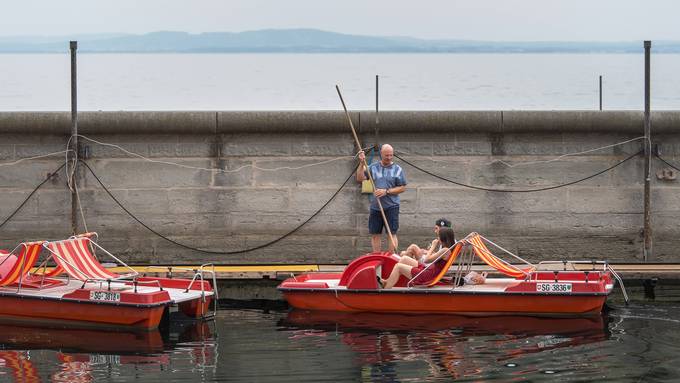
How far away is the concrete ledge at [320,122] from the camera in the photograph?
2025cm

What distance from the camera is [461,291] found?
58.2ft

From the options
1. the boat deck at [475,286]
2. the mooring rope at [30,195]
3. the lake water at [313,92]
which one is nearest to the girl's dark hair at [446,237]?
the boat deck at [475,286]

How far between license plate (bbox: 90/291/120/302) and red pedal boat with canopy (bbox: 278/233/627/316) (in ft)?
7.40

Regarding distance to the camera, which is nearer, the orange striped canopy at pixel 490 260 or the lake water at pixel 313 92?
the orange striped canopy at pixel 490 260

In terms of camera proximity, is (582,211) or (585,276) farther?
(582,211)

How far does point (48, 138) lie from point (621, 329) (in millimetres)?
8183

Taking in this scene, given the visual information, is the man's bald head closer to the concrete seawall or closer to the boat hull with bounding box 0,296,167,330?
the concrete seawall

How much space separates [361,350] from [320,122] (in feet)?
16.2

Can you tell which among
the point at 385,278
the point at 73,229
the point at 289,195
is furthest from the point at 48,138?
A: the point at 385,278

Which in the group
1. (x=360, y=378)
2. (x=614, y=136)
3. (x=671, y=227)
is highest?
(x=614, y=136)

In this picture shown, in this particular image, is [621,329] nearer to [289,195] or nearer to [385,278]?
[385,278]

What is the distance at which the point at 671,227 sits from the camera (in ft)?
67.2

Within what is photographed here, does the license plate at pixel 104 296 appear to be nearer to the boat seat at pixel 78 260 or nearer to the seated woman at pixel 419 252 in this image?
the boat seat at pixel 78 260

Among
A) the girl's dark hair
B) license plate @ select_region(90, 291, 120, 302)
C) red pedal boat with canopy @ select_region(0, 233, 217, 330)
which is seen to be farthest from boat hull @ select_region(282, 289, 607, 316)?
license plate @ select_region(90, 291, 120, 302)
